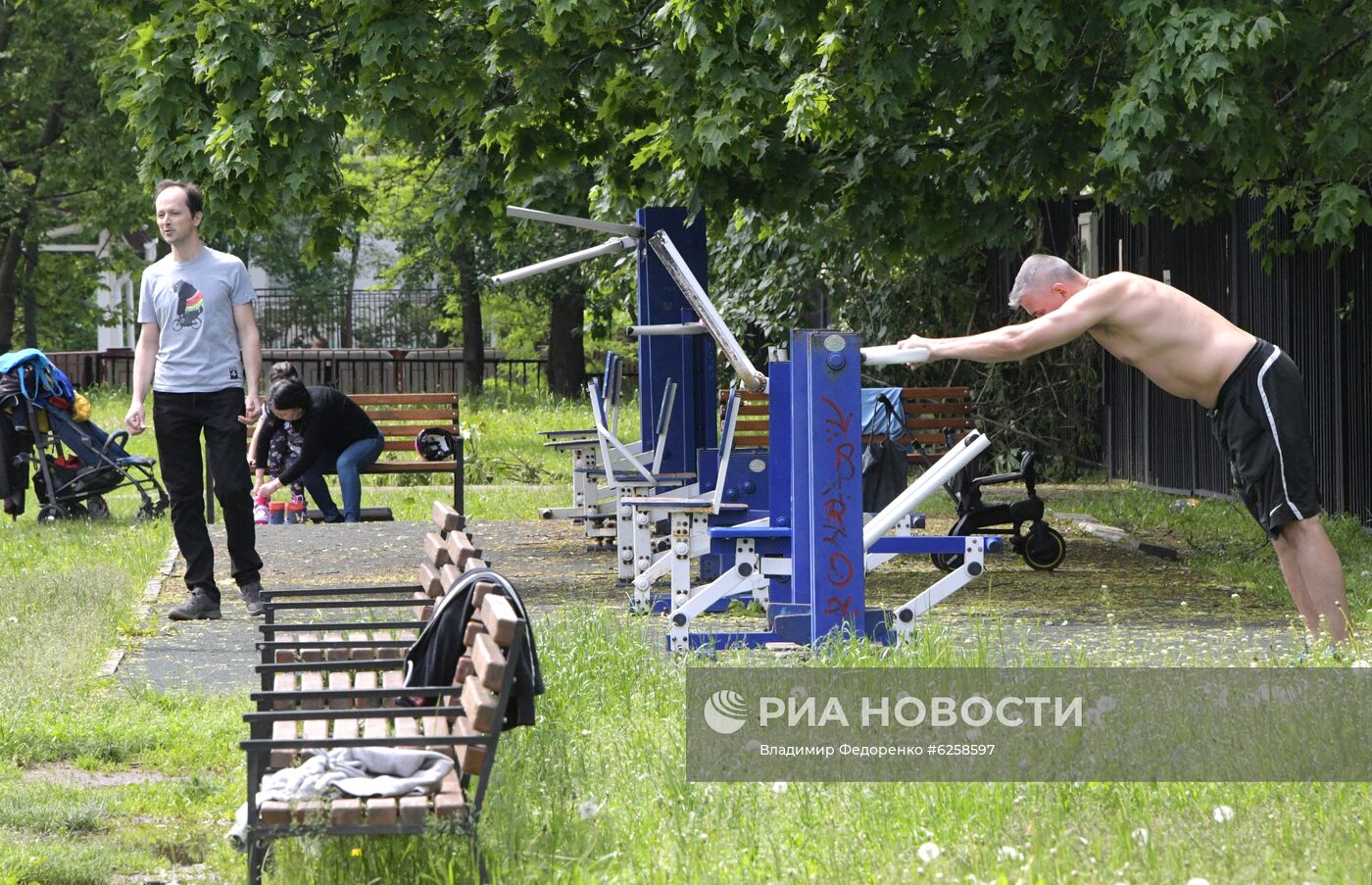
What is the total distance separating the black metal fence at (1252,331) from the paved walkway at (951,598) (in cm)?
199

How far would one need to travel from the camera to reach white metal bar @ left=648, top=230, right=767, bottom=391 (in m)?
8.17

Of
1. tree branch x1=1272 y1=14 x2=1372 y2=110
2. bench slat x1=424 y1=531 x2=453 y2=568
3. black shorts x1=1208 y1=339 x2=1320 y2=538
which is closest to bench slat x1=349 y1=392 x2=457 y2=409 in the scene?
tree branch x1=1272 y1=14 x2=1372 y2=110

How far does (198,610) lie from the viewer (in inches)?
368

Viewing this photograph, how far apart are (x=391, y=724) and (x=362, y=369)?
32199 millimetres

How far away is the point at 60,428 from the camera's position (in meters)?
14.9

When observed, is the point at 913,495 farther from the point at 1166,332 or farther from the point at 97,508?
the point at 97,508

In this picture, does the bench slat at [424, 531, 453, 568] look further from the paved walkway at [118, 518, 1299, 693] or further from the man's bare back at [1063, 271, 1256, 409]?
the man's bare back at [1063, 271, 1256, 409]

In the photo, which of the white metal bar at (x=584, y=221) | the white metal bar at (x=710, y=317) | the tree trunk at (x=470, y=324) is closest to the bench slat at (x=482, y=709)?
the white metal bar at (x=710, y=317)

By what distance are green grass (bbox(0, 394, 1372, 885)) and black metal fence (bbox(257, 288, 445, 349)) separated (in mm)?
36475

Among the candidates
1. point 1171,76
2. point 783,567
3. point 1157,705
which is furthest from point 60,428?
point 1157,705

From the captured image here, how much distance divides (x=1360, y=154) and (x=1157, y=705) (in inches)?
201

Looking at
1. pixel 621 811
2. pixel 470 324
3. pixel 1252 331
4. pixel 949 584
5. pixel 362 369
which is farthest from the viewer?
pixel 362 369

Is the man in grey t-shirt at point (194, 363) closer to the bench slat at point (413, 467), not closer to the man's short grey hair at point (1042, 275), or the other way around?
the man's short grey hair at point (1042, 275)

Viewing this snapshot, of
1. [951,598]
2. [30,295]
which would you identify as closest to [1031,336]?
[951,598]
